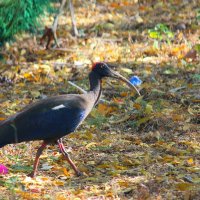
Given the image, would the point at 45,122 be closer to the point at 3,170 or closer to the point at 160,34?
the point at 3,170

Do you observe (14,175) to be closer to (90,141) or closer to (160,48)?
(90,141)

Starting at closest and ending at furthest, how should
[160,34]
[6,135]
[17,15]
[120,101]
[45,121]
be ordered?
[6,135], [45,121], [120,101], [17,15], [160,34]

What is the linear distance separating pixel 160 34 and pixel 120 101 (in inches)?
114

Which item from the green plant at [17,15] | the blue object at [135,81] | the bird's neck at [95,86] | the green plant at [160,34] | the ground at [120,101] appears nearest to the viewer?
the ground at [120,101]

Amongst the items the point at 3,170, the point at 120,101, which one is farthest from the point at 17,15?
the point at 3,170

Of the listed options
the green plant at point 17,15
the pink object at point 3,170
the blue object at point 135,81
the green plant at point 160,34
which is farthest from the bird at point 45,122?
the green plant at point 160,34

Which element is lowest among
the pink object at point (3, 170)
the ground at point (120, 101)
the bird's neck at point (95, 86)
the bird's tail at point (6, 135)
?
the ground at point (120, 101)

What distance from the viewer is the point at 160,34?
11.0 metres

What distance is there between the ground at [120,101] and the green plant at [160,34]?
0.06 ft

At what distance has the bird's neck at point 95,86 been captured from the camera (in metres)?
6.31

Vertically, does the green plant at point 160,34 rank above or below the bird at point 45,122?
below

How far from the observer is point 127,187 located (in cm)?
580

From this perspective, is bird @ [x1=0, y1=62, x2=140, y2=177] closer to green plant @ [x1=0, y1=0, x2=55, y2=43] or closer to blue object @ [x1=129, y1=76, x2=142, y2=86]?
blue object @ [x1=129, y1=76, x2=142, y2=86]

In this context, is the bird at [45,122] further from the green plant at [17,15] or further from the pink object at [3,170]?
the green plant at [17,15]
